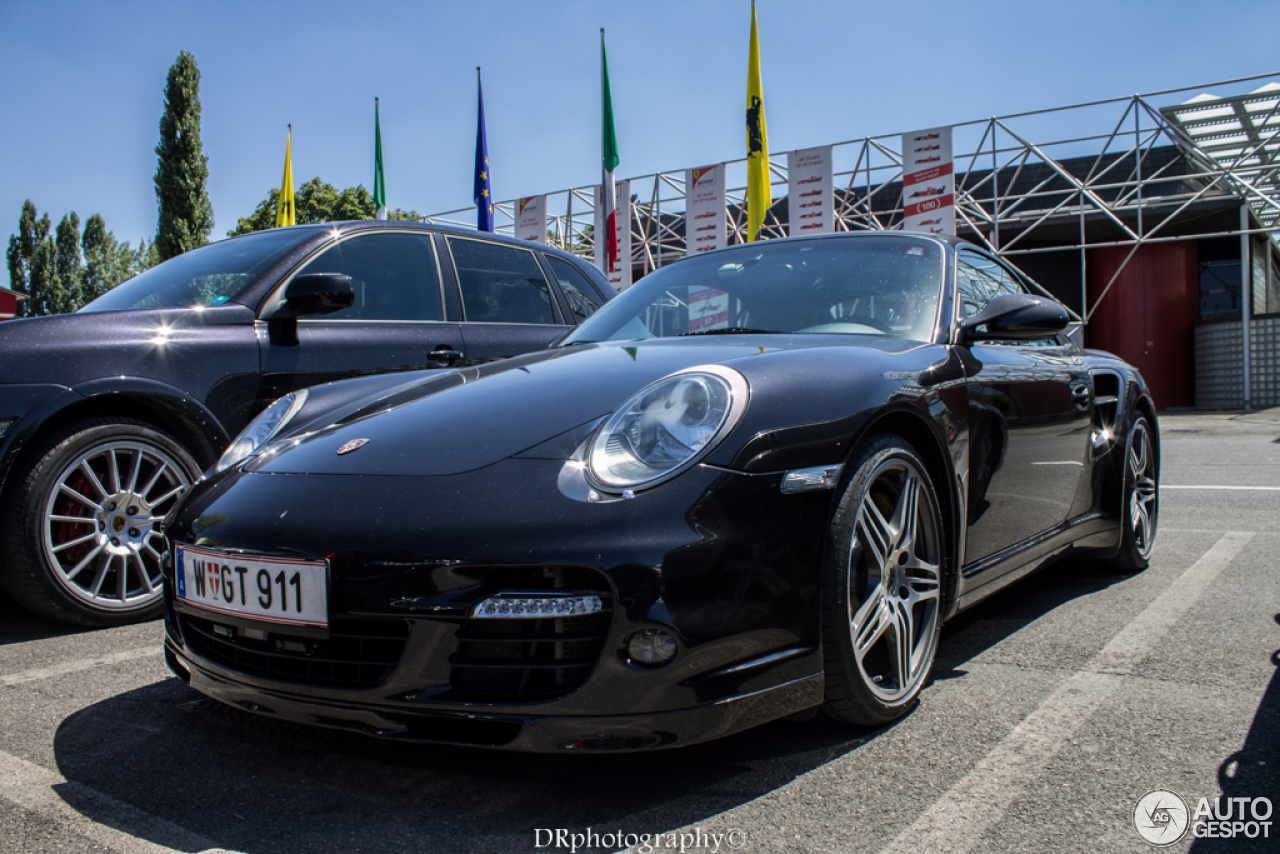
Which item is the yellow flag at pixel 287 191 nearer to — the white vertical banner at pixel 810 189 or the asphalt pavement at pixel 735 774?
the white vertical banner at pixel 810 189

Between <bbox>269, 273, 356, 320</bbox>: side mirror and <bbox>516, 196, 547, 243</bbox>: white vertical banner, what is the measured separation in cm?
1639

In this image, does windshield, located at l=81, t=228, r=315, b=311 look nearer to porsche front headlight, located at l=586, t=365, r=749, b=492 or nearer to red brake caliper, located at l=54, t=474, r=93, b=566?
red brake caliper, located at l=54, t=474, r=93, b=566

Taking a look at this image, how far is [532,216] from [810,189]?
6324mm

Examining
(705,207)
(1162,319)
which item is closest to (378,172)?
(705,207)

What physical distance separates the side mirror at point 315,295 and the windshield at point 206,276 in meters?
0.25

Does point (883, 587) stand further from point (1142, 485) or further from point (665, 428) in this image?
point (1142, 485)

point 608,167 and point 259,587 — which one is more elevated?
point 608,167

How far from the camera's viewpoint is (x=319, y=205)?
36.4 metres

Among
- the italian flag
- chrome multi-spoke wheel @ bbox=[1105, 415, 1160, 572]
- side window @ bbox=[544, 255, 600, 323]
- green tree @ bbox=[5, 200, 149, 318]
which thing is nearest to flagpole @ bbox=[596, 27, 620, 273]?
→ the italian flag

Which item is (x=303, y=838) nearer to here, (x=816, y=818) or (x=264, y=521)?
(x=264, y=521)

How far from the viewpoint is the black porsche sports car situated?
1735mm

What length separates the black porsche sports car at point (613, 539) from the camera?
174 centimetres

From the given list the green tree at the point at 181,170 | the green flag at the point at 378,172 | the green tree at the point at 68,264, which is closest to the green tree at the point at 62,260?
the green tree at the point at 68,264

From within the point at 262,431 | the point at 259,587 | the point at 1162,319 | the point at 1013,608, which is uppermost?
the point at 1162,319
